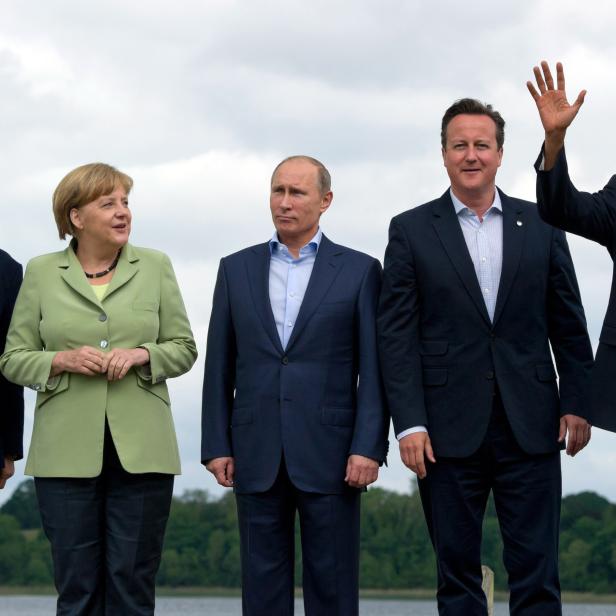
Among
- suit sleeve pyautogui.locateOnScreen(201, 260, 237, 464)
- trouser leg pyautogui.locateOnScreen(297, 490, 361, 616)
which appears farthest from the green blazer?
trouser leg pyautogui.locateOnScreen(297, 490, 361, 616)

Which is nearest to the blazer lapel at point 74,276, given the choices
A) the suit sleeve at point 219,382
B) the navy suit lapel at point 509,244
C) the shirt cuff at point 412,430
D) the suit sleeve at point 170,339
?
the suit sleeve at point 170,339

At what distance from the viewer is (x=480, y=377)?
6152mm

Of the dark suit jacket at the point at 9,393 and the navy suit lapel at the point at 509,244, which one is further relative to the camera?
the dark suit jacket at the point at 9,393

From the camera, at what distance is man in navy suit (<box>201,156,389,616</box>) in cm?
620

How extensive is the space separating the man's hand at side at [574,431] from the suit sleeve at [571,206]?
31.8 inches

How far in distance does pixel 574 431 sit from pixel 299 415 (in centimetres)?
125

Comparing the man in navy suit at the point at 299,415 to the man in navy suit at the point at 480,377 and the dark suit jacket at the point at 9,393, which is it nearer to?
the man in navy suit at the point at 480,377

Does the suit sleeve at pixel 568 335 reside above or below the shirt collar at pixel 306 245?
below

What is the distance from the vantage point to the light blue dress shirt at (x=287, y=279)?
6371 millimetres

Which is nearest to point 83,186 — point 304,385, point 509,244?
point 304,385

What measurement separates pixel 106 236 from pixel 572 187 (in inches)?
83.2

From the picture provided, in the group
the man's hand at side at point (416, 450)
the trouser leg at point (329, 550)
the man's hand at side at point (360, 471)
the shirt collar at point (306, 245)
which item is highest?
the shirt collar at point (306, 245)

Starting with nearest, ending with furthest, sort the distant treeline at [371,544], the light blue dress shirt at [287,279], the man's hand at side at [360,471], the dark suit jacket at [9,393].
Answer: the man's hand at side at [360,471] < the light blue dress shirt at [287,279] < the dark suit jacket at [9,393] < the distant treeline at [371,544]

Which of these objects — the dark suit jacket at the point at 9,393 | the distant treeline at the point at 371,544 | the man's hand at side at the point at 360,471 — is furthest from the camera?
the distant treeline at the point at 371,544
